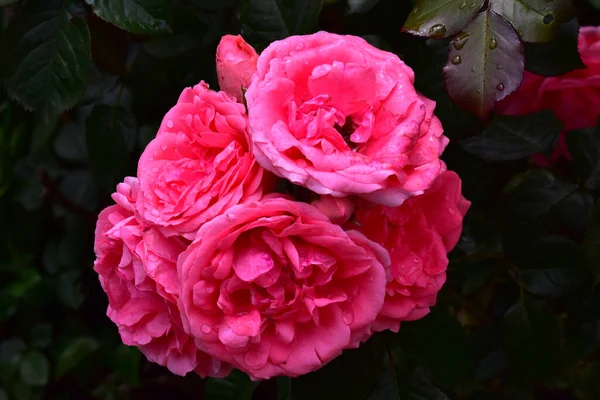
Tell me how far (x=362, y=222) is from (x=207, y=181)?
0.14 m

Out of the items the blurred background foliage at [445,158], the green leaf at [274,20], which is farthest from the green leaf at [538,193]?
the green leaf at [274,20]

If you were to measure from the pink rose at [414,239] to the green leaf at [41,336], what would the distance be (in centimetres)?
85

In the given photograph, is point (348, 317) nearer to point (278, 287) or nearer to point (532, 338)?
point (278, 287)

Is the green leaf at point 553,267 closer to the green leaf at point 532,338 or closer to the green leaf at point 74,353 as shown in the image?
the green leaf at point 532,338

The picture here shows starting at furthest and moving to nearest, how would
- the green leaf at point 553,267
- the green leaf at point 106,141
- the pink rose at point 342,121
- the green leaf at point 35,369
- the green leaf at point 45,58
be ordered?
the green leaf at point 35,369
the green leaf at point 106,141
the green leaf at point 553,267
the green leaf at point 45,58
the pink rose at point 342,121

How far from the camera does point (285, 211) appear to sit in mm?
507

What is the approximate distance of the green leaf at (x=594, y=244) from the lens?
0.64 metres

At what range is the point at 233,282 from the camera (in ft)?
1.69

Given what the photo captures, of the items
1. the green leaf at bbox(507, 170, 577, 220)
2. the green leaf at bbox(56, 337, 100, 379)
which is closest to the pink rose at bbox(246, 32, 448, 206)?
the green leaf at bbox(507, 170, 577, 220)

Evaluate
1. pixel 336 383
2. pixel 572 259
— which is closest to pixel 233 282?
pixel 336 383

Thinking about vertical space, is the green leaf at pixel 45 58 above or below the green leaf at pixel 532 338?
above

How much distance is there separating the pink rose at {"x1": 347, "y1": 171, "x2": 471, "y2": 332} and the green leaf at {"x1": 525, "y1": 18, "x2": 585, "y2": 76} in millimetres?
222

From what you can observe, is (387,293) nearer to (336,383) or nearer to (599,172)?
(336,383)

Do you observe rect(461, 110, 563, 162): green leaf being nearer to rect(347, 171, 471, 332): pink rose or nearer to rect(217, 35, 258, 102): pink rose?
rect(347, 171, 471, 332): pink rose
